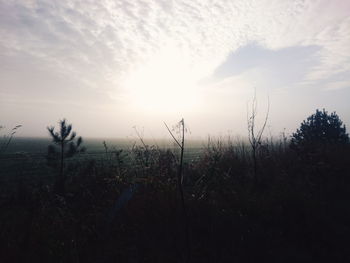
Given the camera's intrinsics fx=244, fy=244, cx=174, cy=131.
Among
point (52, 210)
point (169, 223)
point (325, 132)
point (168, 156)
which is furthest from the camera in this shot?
point (325, 132)

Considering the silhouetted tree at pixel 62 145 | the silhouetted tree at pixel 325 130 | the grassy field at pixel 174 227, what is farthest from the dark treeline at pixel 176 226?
the silhouetted tree at pixel 325 130

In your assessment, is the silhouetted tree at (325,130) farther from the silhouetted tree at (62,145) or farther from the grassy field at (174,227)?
the silhouetted tree at (62,145)

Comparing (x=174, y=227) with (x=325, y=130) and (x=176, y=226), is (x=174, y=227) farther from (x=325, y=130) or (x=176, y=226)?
(x=325, y=130)

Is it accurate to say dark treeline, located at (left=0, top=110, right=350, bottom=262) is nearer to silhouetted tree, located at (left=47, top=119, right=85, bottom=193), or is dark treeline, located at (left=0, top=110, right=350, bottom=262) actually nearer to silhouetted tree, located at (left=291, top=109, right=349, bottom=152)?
silhouetted tree, located at (left=47, top=119, right=85, bottom=193)

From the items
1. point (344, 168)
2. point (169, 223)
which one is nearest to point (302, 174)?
point (344, 168)

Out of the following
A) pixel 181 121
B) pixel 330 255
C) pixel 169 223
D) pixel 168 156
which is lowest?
pixel 330 255

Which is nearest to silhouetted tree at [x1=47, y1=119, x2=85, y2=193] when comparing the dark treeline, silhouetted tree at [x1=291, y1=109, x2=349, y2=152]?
the dark treeline

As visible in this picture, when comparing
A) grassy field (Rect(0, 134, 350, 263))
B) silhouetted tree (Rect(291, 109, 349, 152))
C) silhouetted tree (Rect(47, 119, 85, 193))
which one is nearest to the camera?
grassy field (Rect(0, 134, 350, 263))

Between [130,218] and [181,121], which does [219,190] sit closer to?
[130,218]

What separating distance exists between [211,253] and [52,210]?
9.47ft

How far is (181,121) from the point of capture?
11.2 ft

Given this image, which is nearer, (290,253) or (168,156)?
(290,253)

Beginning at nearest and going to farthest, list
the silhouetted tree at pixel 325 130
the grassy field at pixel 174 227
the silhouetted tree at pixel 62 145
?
the grassy field at pixel 174 227 < the silhouetted tree at pixel 62 145 < the silhouetted tree at pixel 325 130

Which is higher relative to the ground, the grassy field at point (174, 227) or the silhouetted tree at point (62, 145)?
the silhouetted tree at point (62, 145)
